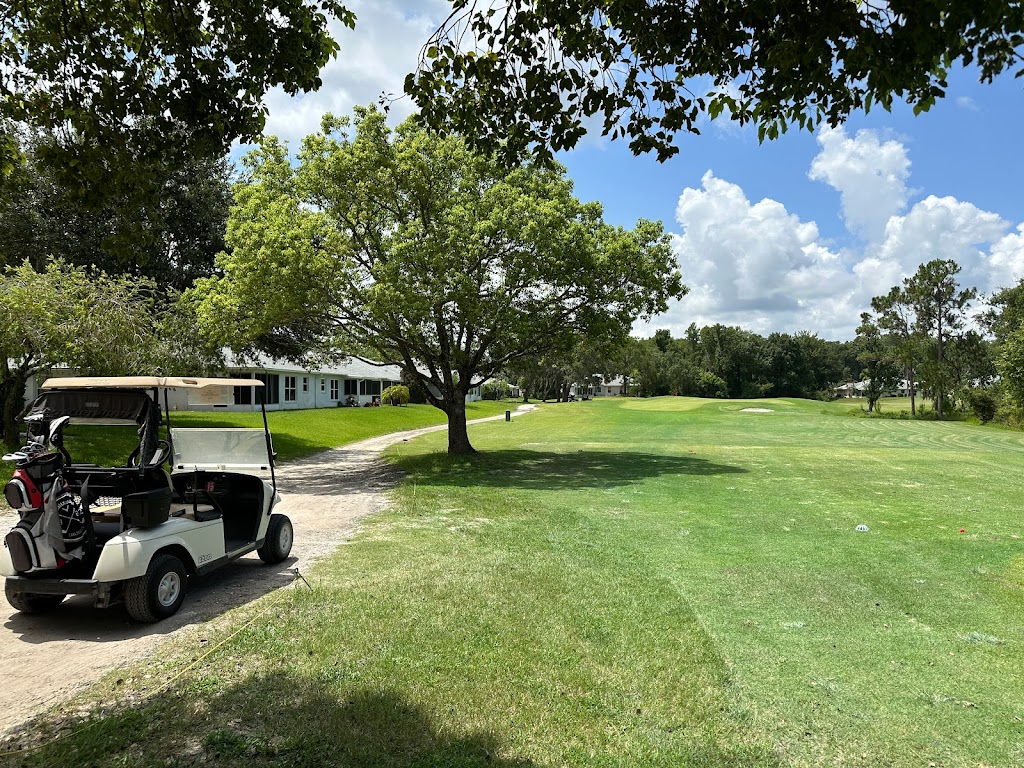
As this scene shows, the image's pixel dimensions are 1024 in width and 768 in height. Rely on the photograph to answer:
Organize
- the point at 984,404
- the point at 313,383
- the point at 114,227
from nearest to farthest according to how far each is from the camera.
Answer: the point at 114,227, the point at 313,383, the point at 984,404

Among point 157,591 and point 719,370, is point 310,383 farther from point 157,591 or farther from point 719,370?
point 719,370

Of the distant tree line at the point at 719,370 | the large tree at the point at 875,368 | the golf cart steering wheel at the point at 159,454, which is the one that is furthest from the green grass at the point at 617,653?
the distant tree line at the point at 719,370

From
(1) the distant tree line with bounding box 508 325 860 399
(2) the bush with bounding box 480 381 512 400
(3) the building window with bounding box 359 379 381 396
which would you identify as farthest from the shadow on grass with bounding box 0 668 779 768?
(1) the distant tree line with bounding box 508 325 860 399

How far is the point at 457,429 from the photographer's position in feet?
70.5

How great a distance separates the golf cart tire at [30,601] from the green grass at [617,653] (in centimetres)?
178

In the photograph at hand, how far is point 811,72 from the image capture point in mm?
3959

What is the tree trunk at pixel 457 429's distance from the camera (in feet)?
69.5

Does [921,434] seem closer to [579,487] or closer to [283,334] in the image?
[579,487]

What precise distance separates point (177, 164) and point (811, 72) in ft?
18.0

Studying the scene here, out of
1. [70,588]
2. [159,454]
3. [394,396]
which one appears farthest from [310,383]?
[70,588]

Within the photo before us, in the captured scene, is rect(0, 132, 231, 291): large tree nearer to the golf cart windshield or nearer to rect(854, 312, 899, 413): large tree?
the golf cart windshield

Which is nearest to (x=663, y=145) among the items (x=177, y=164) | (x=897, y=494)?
(x=177, y=164)

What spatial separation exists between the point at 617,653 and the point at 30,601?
16.8ft

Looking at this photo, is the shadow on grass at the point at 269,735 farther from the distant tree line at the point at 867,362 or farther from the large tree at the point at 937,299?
the large tree at the point at 937,299
